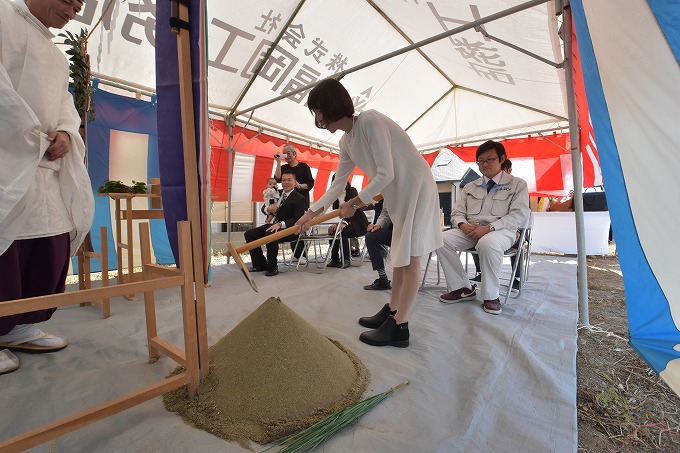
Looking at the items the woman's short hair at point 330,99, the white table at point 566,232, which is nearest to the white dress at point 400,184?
the woman's short hair at point 330,99

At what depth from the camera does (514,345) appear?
5.12 feet

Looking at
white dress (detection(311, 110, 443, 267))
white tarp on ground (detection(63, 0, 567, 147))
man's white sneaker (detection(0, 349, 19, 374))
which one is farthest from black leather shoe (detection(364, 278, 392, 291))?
white tarp on ground (detection(63, 0, 567, 147))

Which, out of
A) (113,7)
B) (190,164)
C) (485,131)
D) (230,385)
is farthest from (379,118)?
(485,131)

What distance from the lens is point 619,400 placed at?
116 centimetres

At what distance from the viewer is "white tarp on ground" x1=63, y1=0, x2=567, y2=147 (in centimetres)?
298

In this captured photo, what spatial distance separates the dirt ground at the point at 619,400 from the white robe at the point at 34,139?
2.06 metres

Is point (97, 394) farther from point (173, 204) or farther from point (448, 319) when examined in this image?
point (448, 319)

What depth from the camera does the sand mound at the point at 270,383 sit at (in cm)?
94

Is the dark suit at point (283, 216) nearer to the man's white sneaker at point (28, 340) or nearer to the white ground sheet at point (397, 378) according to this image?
the white ground sheet at point (397, 378)

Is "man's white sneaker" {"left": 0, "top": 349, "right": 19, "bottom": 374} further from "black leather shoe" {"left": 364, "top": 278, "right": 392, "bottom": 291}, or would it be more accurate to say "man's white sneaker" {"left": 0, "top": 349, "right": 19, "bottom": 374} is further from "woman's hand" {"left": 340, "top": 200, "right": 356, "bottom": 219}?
"black leather shoe" {"left": 364, "top": 278, "right": 392, "bottom": 291}

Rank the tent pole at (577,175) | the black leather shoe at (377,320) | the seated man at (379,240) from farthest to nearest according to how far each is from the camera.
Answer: the seated man at (379,240) → the tent pole at (577,175) → the black leather shoe at (377,320)

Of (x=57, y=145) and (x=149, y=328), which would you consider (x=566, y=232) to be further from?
(x=57, y=145)

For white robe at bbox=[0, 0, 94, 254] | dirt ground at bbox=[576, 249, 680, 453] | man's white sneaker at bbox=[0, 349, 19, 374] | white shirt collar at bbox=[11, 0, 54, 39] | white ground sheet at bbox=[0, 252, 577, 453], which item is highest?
white shirt collar at bbox=[11, 0, 54, 39]

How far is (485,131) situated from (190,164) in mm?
5831
